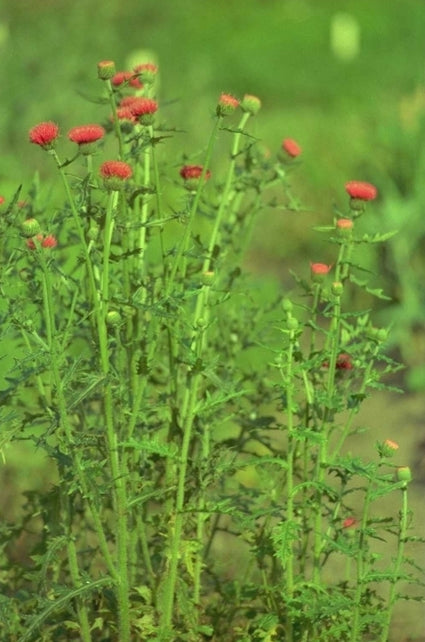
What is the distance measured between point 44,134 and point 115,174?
0.37 ft

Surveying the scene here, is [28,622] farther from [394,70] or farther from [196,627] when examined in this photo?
[394,70]

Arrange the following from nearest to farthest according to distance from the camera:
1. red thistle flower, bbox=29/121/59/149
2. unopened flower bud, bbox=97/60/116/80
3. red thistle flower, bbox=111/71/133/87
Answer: red thistle flower, bbox=29/121/59/149 → unopened flower bud, bbox=97/60/116/80 → red thistle flower, bbox=111/71/133/87

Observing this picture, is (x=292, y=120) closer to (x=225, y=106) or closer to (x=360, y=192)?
(x=360, y=192)

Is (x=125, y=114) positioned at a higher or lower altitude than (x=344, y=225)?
higher

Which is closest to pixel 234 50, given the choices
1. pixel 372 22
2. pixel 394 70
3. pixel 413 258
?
pixel 372 22

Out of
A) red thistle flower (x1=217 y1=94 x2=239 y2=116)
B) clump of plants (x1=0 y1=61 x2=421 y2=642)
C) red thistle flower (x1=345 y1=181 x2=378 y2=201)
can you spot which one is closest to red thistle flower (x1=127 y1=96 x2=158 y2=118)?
clump of plants (x1=0 y1=61 x2=421 y2=642)

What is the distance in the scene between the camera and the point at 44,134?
6.09 ft

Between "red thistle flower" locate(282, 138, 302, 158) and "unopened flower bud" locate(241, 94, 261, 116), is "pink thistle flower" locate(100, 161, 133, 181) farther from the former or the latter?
"red thistle flower" locate(282, 138, 302, 158)

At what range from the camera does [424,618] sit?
8.98 ft

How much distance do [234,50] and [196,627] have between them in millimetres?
10037

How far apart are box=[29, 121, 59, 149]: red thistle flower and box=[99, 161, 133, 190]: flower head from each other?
8cm

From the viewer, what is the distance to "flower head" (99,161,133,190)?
1878 millimetres

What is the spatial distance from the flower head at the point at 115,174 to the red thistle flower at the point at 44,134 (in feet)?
0.27

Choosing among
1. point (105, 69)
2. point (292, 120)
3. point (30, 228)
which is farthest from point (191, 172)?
point (292, 120)
